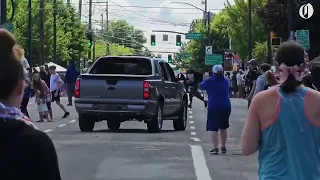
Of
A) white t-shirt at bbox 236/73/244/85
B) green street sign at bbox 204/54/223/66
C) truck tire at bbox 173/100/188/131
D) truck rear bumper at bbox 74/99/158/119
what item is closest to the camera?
truck rear bumper at bbox 74/99/158/119

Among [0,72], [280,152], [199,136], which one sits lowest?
[199,136]

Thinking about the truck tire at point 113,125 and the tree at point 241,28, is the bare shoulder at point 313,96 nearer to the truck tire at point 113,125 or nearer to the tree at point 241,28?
the truck tire at point 113,125

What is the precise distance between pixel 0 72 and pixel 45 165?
414mm

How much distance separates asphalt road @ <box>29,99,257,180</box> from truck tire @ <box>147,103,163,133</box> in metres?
0.19

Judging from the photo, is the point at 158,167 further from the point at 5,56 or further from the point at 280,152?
the point at 5,56

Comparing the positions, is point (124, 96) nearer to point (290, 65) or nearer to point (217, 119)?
point (217, 119)

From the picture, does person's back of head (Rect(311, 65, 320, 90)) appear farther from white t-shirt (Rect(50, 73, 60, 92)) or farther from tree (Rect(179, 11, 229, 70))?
tree (Rect(179, 11, 229, 70))

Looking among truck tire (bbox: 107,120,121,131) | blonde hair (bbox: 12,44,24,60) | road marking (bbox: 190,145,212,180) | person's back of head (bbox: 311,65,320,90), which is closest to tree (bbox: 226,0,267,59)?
truck tire (bbox: 107,120,121,131)

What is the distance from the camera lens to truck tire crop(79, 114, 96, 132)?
22.0 m

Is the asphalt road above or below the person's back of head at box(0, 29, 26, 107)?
below

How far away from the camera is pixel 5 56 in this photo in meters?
3.75

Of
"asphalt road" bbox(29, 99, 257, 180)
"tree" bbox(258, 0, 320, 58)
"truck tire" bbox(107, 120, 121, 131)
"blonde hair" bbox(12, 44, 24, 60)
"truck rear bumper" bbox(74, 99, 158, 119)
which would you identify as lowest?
"truck tire" bbox(107, 120, 121, 131)

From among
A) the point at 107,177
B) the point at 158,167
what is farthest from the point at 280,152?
the point at 158,167

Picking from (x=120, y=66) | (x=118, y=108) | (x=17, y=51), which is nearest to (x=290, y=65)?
(x=17, y=51)
